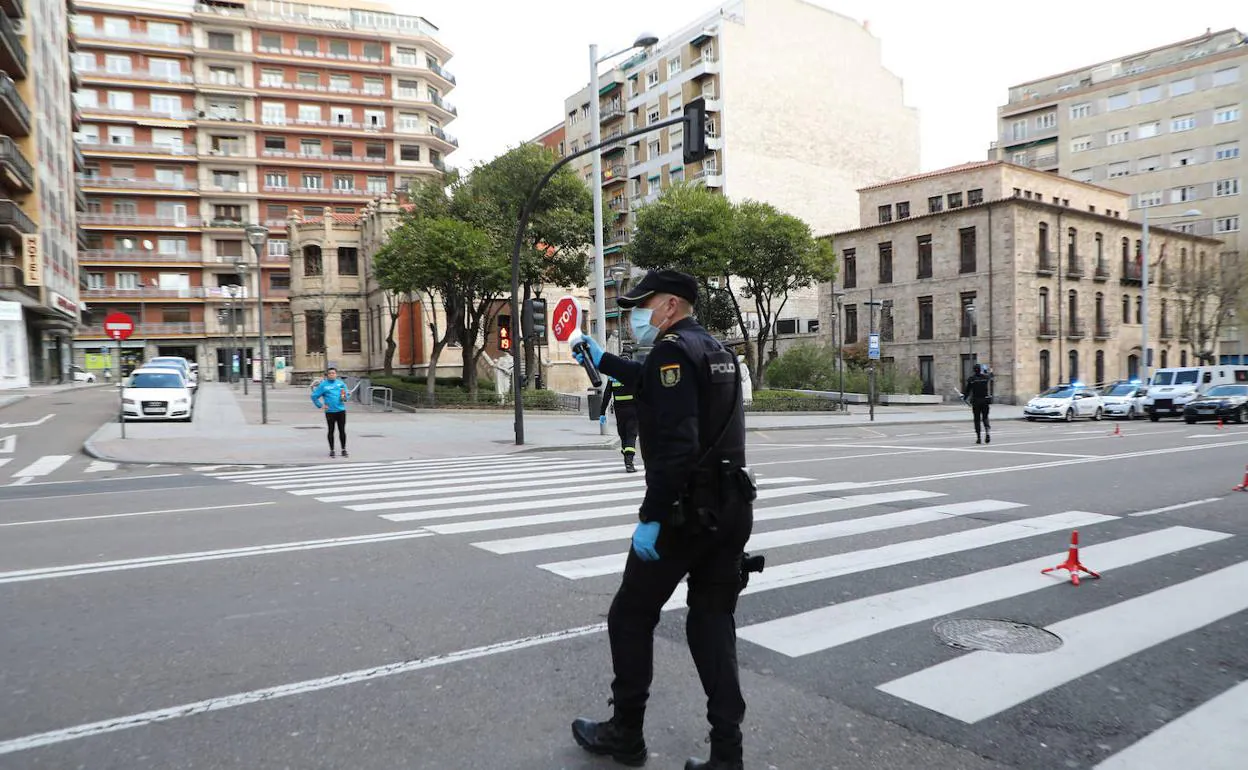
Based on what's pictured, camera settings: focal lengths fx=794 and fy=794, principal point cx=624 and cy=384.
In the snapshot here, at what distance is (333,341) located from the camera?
47312 millimetres

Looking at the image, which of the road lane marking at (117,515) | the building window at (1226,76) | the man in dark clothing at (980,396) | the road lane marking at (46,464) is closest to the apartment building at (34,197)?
the road lane marking at (46,464)

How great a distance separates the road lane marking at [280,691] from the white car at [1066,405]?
3087 cm

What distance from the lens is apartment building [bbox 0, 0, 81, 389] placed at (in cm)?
3691

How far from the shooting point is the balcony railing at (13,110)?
3538 cm

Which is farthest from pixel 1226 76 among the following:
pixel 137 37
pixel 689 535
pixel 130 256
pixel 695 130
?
pixel 130 256

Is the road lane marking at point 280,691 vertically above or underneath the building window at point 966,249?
underneath

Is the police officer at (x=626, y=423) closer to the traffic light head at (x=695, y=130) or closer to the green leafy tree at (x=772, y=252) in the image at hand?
the traffic light head at (x=695, y=130)

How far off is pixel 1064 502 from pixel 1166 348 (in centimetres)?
4968

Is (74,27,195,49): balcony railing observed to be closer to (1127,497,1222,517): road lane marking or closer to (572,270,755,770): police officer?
(1127,497,1222,517): road lane marking

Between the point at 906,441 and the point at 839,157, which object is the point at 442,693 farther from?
the point at 839,157

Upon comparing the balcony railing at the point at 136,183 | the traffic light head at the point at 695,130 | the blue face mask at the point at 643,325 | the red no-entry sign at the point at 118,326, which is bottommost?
the blue face mask at the point at 643,325

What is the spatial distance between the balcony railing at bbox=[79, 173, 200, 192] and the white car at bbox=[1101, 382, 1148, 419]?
67497mm

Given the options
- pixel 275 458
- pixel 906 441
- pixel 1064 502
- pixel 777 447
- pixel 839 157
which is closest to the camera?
pixel 1064 502

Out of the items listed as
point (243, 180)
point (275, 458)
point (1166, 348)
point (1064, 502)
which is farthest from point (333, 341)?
point (1166, 348)
